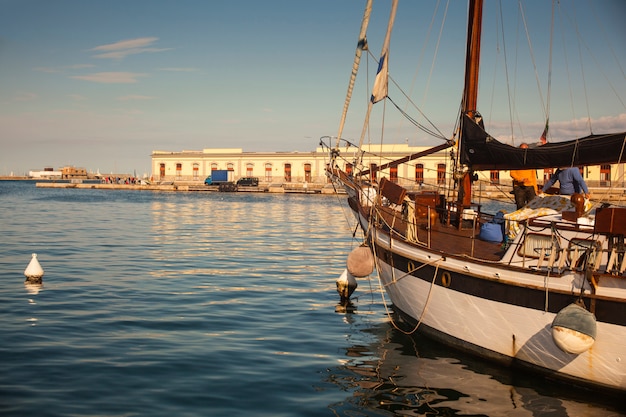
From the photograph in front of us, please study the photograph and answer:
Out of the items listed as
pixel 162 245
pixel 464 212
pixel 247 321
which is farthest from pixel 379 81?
pixel 162 245

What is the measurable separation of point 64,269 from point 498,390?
16260 millimetres

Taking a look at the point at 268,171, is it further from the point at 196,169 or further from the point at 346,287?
the point at 346,287

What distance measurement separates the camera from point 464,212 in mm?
17391

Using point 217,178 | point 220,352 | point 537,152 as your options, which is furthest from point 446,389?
point 217,178

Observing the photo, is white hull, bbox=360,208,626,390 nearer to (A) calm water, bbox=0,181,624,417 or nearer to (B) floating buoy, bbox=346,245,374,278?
(A) calm water, bbox=0,181,624,417

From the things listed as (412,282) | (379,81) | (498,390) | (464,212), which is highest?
(379,81)

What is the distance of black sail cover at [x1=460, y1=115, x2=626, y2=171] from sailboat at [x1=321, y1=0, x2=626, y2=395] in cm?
2

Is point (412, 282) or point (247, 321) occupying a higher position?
point (412, 282)

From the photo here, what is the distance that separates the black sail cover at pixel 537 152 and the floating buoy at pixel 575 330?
326cm

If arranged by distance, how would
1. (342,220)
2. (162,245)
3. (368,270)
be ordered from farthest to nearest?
(342,220)
(162,245)
(368,270)

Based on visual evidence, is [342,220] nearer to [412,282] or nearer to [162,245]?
[162,245]

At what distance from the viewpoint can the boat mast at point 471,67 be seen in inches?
674

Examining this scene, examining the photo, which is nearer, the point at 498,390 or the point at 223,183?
the point at 498,390

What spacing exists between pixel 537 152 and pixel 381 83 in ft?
14.6
